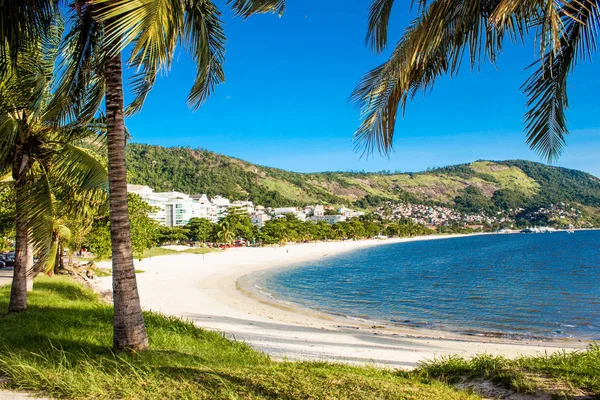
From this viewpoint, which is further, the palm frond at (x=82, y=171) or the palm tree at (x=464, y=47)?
the palm frond at (x=82, y=171)

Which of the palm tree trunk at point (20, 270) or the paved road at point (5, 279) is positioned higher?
the palm tree trunk at point (20, 270)

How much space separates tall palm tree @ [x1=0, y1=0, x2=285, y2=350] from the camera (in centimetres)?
393

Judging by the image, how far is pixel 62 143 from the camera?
29.0 ft

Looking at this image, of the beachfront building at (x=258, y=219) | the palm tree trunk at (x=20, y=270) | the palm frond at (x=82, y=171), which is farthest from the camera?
the beachfront building at (x=258, y=219)

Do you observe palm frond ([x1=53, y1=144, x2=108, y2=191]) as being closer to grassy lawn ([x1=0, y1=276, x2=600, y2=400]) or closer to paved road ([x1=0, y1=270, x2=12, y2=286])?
grassy lawn ([x1=0, y1=276, x2=600, y2=400])

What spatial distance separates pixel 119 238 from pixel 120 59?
2521 mm

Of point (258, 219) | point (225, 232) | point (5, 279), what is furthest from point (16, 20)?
point (258, 219)

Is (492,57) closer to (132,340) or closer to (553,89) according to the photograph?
(553,89)

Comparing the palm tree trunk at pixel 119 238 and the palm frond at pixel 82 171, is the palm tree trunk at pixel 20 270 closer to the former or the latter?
the palm frond at pixel 82 171

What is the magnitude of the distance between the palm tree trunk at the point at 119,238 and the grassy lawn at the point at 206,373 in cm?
32

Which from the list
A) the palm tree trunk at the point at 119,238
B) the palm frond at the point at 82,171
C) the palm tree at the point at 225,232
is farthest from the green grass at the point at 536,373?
the palm tree at the point at 225,232

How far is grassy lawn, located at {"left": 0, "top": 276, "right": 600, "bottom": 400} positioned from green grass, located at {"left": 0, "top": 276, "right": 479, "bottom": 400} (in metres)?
0.01

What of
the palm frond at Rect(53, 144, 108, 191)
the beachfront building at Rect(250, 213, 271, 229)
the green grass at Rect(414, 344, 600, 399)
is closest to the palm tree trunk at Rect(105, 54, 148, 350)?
the palm frond at Rect(53, 144, 108, 191)

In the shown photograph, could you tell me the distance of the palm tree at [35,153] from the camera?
7.96 meters
